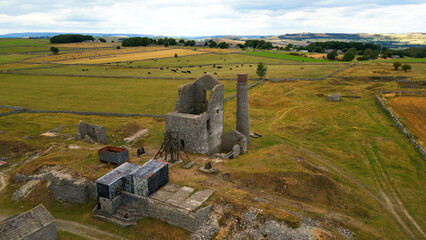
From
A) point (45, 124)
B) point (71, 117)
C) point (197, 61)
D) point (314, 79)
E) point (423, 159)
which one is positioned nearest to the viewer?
point (423, 159)

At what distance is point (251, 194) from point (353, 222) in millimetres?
8009

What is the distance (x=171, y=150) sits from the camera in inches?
1109

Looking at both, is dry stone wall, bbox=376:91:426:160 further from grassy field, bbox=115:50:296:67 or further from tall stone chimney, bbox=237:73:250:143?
grassy field, bbox=115:50:296:67

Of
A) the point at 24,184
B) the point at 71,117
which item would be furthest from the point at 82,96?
the point at 24,184

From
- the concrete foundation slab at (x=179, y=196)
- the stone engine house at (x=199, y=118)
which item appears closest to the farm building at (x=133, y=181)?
the concrete foundation slab at (x=179, y=196)

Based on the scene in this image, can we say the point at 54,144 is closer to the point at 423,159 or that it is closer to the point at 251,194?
the point at 251,194

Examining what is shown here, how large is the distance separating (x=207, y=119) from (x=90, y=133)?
17.4m

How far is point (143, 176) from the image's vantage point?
21.5 m

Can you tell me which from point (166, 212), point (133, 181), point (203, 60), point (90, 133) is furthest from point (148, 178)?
point (203, 60)

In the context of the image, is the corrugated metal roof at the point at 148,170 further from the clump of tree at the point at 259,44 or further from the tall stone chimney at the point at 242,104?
the clump of tree at the point at 259,44

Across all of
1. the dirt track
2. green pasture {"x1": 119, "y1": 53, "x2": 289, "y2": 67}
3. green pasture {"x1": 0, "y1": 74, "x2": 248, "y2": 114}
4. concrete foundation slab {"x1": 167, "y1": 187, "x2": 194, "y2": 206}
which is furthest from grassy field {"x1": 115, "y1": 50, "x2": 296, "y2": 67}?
concrete foundation slab {"x1": 167, "y1": 187, "x2": 194, "y2": 206}

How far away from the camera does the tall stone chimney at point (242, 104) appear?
1299 inches

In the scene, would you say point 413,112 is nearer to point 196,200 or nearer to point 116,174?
point 196,200

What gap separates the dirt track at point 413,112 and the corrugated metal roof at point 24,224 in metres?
42.2
